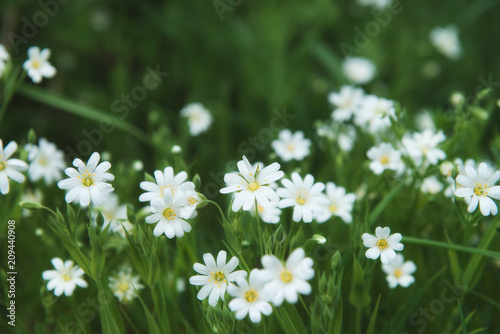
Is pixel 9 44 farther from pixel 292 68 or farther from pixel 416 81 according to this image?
pixel 416 81

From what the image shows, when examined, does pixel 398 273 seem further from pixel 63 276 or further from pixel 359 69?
pixel 359 69

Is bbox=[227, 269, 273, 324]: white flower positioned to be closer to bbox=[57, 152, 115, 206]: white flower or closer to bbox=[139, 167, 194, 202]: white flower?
bbox=[139, 167, 194, 202]: white flower

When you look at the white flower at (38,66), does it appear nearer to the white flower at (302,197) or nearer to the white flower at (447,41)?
the white flower at (302,197)

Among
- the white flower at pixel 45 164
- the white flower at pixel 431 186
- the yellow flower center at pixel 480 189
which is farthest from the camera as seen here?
the white flower at pixel 45 164

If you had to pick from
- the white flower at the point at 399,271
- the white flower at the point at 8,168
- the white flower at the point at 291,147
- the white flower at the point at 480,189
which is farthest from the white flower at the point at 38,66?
the white flower at the point at 480,189

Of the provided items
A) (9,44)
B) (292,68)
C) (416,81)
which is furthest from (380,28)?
(9,44)

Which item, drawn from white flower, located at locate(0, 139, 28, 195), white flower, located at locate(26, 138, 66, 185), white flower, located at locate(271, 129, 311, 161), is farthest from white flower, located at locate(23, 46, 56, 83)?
white flower, located at locate(271, 129, 311, 161)

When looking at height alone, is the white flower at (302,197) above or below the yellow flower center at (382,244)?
above
